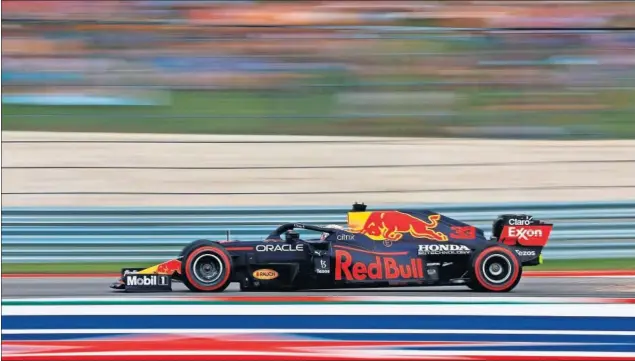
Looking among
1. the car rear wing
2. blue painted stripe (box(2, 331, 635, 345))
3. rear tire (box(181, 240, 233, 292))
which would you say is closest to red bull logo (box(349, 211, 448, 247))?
the car rear wing

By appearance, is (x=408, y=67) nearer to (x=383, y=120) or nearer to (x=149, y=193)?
(x=383, y=120)

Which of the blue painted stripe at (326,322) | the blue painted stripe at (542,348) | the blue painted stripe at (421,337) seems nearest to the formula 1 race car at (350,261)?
the blue painted stripe at (326,322)

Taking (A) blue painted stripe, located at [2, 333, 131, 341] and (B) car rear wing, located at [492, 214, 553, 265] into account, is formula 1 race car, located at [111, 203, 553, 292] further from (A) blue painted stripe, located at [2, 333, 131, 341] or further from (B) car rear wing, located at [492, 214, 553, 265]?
(A) blue painted stripe, located at [2, 333, 131, 341]

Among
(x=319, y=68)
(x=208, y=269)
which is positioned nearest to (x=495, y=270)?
(x=208, y=269)

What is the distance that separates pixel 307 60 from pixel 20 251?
4.95m

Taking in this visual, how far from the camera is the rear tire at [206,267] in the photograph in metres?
7.54

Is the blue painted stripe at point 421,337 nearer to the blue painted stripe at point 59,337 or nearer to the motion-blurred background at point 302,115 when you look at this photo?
the blue painted stripe at point 59,337

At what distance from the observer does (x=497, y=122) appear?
12711 millimetres

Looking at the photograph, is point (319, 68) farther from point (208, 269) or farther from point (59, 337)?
point (59, 337)

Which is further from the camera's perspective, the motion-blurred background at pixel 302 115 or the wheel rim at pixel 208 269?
the motion-blurred background at pixel 302 115

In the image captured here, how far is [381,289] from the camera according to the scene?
8.29 m

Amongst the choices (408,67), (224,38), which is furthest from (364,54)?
(224,38)

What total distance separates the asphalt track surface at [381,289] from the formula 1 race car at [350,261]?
0.17 metres

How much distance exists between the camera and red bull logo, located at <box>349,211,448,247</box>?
779 centimetres
